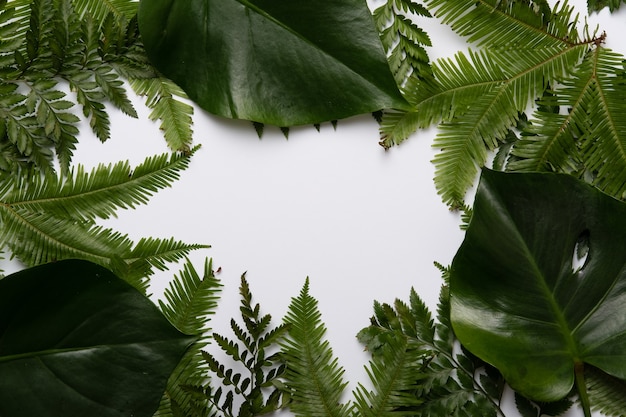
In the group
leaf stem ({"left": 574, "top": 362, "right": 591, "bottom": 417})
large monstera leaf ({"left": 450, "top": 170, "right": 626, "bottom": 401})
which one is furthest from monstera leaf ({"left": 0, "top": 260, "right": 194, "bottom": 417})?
leaf stem ({"left": 574, "top": 362, "right": 591, "bottom": 417})

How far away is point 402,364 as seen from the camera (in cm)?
95

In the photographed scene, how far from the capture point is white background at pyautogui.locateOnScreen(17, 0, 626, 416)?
1.02 meters

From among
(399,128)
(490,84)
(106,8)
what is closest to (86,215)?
(106,8)

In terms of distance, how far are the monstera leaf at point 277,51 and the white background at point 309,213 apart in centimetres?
5

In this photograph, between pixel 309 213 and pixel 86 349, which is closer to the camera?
pixel 86 349

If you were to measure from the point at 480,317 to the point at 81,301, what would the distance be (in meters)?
0.52

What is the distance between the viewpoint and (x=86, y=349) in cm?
91

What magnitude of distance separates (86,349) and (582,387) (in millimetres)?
651

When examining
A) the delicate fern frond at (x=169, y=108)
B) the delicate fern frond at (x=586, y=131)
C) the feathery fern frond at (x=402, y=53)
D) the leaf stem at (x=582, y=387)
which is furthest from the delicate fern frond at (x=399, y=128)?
the leaf stem at (x=582, y=387)

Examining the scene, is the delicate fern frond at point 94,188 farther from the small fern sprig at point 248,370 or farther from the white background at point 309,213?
the small fern sprig at point 248,370

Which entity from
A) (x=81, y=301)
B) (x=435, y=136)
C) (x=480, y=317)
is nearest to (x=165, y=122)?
(x=81, y=301)

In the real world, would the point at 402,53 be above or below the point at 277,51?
above

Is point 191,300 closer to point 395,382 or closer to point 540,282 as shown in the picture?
point 395,382

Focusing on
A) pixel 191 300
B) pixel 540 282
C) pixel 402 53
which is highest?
pixel 402 53
